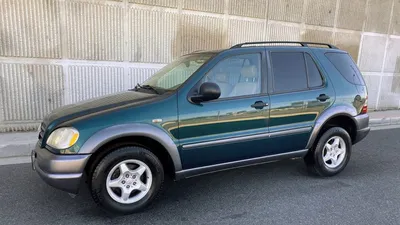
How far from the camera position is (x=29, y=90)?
5742 mm

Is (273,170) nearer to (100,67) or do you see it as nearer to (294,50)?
(294,50)

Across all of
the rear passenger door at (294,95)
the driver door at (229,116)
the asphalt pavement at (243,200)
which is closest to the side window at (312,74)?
the rear passenger door at (294,95)

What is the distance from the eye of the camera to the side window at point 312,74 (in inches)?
151

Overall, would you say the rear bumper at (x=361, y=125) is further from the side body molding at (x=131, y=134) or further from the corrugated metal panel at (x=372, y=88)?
the corrugated metal panel at (x=372, y=88)

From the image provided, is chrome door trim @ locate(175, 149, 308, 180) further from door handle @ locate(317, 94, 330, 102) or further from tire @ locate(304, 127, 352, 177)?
door handle @ locate(317, 94, 330, 102)

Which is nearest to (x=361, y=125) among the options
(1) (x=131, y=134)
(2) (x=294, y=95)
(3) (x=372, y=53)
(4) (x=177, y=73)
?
(2) (x=294, y=95)

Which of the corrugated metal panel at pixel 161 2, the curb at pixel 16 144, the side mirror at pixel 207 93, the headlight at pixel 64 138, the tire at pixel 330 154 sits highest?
the corrugated metal panel at pixel 161 2

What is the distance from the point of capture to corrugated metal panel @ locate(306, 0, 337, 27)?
827cm

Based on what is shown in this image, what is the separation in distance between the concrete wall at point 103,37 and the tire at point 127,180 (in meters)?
3.71

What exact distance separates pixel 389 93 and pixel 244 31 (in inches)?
245

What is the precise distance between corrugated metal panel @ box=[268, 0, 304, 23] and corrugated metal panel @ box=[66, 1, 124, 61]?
162 inches

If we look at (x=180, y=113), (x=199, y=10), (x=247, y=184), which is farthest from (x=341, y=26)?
(x=180, y=113)

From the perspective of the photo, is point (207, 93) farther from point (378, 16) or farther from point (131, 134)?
point (378, 16)

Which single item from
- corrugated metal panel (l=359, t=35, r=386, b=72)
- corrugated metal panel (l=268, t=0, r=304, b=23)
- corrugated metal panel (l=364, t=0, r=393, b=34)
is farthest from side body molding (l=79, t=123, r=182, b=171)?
corrugated metal panel (l=364, t=0, r=393, b=34)
